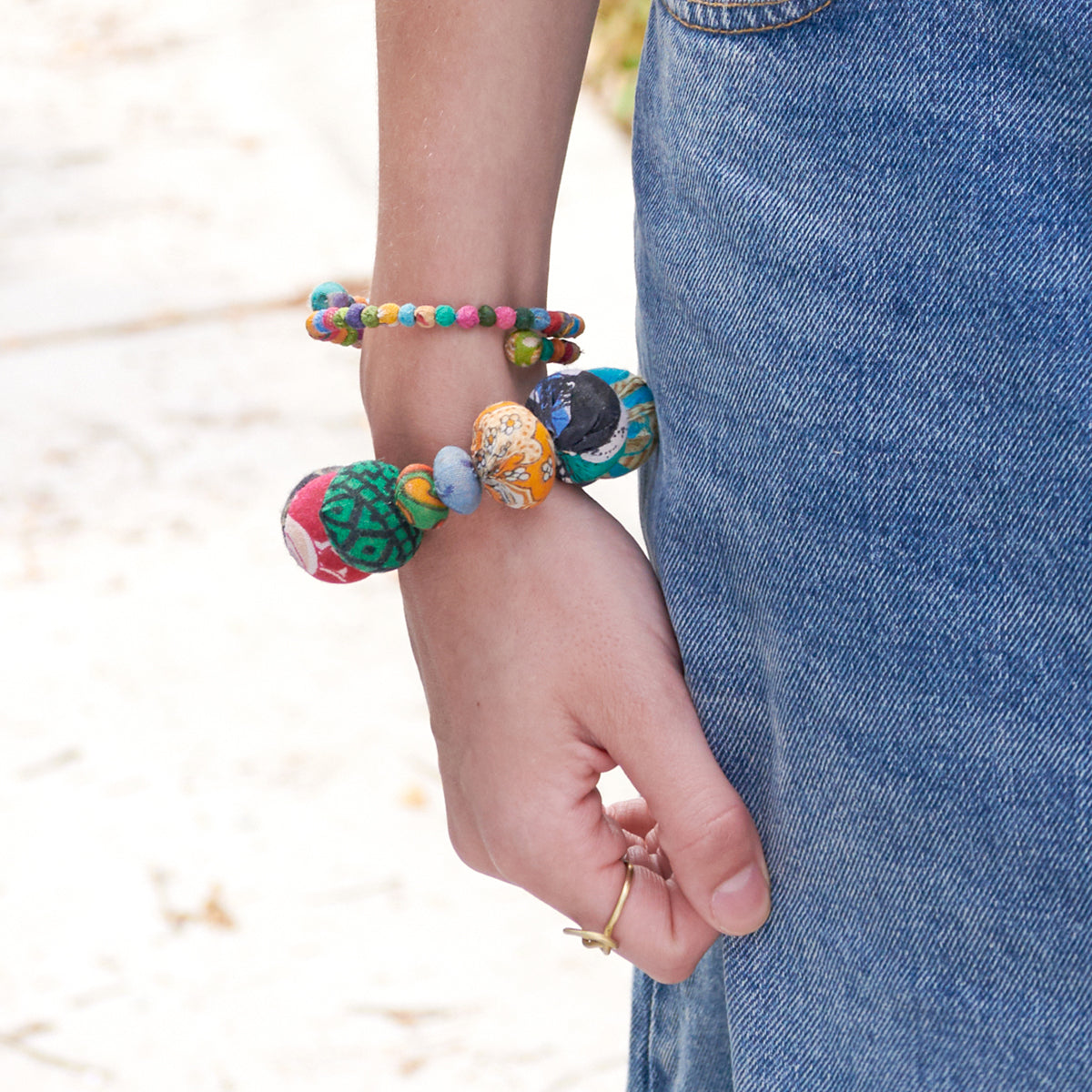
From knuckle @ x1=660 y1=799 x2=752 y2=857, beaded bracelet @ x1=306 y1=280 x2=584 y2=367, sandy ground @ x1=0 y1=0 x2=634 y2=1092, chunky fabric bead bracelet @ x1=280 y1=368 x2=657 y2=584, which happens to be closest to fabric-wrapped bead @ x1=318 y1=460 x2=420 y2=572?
chunky fabric bead bracelet @ x1=280 y1=368 x2=657 y2=584

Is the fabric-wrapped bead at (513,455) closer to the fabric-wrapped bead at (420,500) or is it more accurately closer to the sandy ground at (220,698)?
the fabric-wrapped bead at (420,500)

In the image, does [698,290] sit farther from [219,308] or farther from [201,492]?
[219,308]

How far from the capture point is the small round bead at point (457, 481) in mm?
766

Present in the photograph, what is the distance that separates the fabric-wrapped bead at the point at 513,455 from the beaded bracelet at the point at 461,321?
6 cm

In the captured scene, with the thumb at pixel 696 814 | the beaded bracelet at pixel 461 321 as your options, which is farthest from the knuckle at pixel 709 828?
the beaded bracelet at pixel 461 321

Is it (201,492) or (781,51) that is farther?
(201,492)

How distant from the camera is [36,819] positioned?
2074 mm

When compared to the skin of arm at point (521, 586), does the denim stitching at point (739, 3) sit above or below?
above

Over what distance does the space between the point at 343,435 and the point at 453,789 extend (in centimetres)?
218

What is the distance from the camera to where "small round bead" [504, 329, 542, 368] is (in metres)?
0.83

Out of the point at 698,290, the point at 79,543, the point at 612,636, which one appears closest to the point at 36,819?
the point at 79,543

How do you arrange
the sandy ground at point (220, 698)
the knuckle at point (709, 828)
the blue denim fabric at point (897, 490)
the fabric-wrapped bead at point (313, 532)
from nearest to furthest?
the blue denim fabric at point (897, 490)
the knuckle at point (709, 828)
the fabric-wrapped bead at point (313, 532)
the sandy ground at point (220, 698)

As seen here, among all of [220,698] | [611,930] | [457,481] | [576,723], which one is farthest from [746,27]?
[220,698]

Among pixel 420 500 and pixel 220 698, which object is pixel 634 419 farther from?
pixel 220 698
